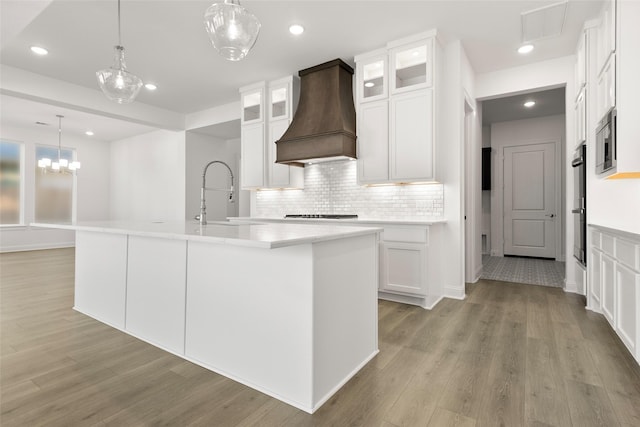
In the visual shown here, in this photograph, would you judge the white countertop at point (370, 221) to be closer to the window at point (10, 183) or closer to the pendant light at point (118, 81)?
the pendant light at point (118, 81)

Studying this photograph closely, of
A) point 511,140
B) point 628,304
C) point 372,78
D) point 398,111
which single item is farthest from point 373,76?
point 511,140

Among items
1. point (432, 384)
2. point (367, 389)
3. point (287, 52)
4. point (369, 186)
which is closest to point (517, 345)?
point (432, 384)

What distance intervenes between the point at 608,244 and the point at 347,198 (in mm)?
2964

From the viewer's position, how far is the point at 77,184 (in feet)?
29.2

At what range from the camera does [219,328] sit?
208cm

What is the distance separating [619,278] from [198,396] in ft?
9.69

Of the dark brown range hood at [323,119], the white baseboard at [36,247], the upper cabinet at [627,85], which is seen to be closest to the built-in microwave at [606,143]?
the upper cabinet at [627,85]

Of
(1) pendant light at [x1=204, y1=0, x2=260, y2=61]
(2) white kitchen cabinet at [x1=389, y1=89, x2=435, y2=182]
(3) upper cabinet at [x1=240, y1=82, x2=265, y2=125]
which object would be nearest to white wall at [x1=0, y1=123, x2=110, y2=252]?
(3) upper cabinet at [x1=240, y1=82, x2=265, y2=125]

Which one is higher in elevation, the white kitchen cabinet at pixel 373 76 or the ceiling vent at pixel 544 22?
the ceiling vent at pixel 544 22

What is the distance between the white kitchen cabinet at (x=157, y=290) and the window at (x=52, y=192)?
7.54 metres

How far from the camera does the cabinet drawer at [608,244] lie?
2.55 m

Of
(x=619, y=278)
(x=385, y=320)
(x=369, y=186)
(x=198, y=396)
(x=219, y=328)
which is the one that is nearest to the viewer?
(x=198, y=396)

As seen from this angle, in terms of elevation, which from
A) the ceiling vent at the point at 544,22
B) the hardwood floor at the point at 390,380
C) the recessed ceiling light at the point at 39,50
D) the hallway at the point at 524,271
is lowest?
the hardwood floor at the point at 390,380

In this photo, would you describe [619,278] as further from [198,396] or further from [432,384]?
[198,396]
